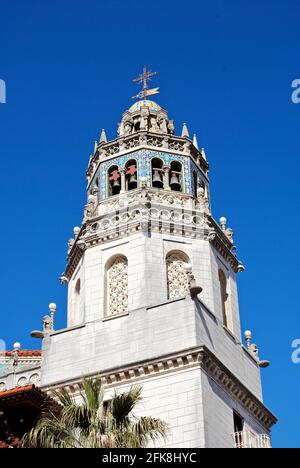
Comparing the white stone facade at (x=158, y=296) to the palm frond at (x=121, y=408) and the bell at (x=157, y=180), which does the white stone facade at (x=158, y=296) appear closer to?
the bell at (x=157, y=180)

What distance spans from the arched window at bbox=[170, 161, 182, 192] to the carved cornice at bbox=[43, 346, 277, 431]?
26.4 ft

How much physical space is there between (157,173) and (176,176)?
2.65ft

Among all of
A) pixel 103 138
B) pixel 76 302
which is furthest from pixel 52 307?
pixel 103 138

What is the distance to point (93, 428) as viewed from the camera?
74.2 ft

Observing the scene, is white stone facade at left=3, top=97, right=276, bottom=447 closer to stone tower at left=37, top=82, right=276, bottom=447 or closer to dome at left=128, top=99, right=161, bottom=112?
stone tower at left=37, top=82, right=276, bottom=447

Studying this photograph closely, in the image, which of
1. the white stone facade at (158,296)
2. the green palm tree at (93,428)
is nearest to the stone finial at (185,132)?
the white stone facade at (158,296)

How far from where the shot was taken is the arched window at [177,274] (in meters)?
33.0

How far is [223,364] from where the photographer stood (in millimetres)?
30641

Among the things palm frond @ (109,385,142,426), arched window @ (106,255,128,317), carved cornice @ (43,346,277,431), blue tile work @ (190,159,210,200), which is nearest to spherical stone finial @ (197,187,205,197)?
blue tile work @ (190,159,210,200)

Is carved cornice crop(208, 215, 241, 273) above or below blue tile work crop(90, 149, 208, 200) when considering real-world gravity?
below

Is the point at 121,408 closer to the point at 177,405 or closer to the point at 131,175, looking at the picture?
the point at 177,405

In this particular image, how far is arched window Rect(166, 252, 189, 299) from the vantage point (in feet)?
108
